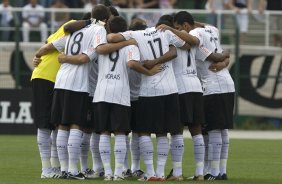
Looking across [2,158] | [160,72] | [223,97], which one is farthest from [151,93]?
[2,158]

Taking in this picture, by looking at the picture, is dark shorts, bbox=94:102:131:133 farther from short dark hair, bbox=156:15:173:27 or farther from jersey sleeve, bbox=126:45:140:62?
short dark hair, bbox=156:15:173:27

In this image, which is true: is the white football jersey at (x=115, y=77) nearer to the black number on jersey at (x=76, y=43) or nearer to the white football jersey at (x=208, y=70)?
the black number on jersey at (x=76, y=43)

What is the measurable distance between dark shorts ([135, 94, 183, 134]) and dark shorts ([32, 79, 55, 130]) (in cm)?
143

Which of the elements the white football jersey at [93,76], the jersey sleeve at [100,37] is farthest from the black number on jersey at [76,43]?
the white football jersey at [93,76]

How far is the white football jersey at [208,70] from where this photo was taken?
15.8 meters

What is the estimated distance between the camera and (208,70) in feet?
52.5

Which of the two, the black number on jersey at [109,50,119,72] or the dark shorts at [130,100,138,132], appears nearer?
the black number on jersey at [109,50,119,72]

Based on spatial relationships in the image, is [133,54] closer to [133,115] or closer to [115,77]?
[115,77]

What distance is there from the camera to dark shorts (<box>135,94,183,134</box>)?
49.6 feet

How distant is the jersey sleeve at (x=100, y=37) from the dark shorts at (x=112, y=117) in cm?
86

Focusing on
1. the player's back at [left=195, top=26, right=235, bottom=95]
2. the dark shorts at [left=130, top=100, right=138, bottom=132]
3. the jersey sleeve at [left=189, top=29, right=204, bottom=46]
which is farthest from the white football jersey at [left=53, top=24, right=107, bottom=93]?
the player's back at [left=195, top=26, right=235, bottom=95]

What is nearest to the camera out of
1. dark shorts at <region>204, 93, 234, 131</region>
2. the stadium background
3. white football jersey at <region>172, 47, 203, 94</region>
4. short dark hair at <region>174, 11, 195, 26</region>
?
white football jersey at <region>172, 47, 203, 94</region>

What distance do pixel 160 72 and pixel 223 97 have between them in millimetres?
1255

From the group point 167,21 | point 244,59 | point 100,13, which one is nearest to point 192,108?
point 167,21
